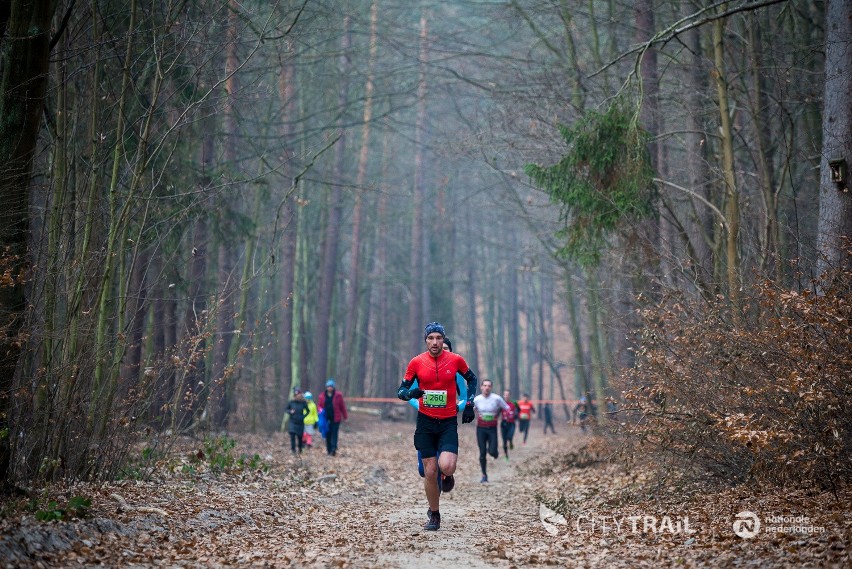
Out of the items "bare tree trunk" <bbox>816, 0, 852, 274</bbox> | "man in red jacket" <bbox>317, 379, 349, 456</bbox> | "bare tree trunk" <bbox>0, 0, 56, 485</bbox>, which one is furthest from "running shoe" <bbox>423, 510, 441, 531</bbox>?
"man in red jacket" <bbox>317, 379, 349, 456</bbox>

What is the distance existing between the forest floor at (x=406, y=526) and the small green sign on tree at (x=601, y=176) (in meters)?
4.14

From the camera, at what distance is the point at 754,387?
9594 mm

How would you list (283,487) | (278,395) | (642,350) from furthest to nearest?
(278,395)
(283,487)
(642,350)

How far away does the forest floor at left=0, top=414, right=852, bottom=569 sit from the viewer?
698 cm

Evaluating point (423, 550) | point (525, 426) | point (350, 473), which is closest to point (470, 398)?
point (423, 550)

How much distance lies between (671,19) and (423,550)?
14670mm

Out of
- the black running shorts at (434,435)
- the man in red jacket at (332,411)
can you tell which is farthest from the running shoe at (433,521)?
the man in red jacket at (332,411)

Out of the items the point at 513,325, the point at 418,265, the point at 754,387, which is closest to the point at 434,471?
the point at 754,387

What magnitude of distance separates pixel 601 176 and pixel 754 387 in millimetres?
5781

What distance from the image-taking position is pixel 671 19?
19.0m

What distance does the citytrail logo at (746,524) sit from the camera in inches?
296

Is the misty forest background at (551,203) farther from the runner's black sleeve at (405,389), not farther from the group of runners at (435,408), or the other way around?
the runner's black sleeve at (405,389)

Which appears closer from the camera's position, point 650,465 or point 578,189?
point 650,465

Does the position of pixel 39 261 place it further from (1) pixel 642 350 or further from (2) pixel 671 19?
(2) pixel 671 19
